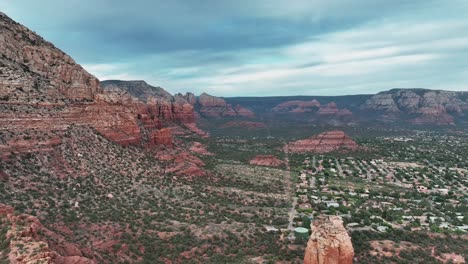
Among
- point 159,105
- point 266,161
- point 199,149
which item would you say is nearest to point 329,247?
point 266,161

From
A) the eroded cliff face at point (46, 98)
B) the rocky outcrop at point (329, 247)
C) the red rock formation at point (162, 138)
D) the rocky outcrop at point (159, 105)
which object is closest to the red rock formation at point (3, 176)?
the eroded cliff face at point (46, 98)

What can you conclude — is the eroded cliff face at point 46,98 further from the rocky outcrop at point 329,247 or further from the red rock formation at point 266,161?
the rocky outcrop at point 329,247

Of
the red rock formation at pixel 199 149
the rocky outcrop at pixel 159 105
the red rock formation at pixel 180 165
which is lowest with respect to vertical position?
the red rock formation at pixel 199 149

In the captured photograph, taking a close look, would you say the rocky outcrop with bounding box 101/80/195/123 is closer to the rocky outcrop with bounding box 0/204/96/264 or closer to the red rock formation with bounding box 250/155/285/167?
the red rock formation with bounding box 250/155/285/167

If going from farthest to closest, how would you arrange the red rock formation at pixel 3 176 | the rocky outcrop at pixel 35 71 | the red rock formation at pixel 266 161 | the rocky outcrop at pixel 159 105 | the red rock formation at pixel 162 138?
the rocky outcrop at pixel 159 105
the red rock formation at pixel 266 161
the red rock formation at pixel 162 138
the rocky outcrop at pixel 35 71
the red rock formation at pixel 3 176

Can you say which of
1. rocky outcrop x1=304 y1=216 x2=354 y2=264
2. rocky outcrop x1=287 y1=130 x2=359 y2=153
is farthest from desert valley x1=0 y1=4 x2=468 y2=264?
rocky outcrop x1=287 y1=130 x2=359 y2=153

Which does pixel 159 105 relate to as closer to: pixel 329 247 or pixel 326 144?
pixel 326 144
